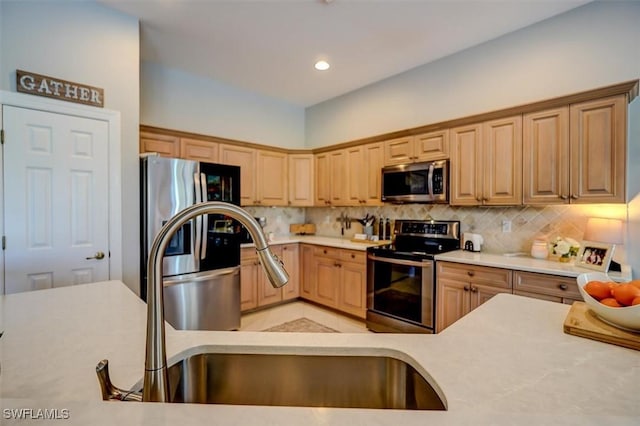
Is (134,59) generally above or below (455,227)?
above

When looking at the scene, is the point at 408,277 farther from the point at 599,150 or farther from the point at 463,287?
the point at 599,150

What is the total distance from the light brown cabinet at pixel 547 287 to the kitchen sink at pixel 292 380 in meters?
1.93

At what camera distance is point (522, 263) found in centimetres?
242

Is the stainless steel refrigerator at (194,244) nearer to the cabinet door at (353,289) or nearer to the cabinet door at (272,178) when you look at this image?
the cabinet door at (272,178)

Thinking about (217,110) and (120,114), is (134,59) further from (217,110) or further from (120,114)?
(217,110)

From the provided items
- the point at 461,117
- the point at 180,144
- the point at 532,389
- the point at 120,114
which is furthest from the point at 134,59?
the point at 532,389

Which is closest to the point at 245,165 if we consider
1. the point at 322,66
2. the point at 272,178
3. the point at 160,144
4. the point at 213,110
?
the point at 272,178

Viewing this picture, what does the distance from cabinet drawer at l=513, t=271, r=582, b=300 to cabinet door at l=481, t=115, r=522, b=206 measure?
2.27ft

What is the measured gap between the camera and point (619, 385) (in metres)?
0.73

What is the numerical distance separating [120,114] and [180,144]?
1006 mm

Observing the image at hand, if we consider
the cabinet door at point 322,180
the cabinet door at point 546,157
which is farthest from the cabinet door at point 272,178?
the cabinet door at point 546,157

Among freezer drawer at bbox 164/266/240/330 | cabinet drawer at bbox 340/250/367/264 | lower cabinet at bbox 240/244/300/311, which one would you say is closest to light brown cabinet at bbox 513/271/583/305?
cabinet drawer at bbox 340/250/367/264

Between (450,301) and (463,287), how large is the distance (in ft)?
0.60

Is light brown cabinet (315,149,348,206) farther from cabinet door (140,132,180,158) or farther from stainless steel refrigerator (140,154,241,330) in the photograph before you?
cabinet door (140,132,180,158)
